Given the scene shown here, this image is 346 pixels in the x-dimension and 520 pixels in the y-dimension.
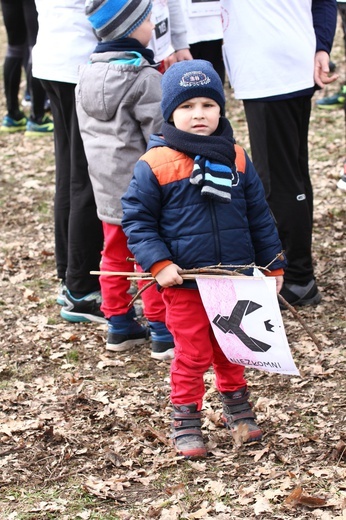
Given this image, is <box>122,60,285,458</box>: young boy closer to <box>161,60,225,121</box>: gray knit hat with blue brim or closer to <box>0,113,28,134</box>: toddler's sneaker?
<box>161,60,225,121</box>: gray knit hat with blue brim

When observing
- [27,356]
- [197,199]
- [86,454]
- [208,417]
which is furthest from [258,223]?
[27,356]

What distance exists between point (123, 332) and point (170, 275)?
171 cm

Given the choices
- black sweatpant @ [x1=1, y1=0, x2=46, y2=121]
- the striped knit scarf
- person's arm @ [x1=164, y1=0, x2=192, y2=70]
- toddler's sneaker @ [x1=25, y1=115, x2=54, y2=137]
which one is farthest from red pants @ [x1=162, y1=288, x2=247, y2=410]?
toddler's sneaker @ [x1=25, y1=115, x2=54, y2=137]

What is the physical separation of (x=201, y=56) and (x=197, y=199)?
3.10m

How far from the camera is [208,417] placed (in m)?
4.75

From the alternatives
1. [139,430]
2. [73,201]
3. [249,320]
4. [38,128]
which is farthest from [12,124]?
[249,320]

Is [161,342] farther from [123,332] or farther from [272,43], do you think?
[272,43]

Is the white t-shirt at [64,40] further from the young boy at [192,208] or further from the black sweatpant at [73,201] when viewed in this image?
the young boy at [192,208]

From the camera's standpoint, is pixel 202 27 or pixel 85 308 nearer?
pixel 85 308

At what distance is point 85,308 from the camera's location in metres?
6.09

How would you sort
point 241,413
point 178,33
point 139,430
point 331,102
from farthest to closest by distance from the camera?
point 331,102, point 178,33, point 139,430, point 241,413

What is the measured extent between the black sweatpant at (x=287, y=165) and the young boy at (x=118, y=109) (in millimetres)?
908

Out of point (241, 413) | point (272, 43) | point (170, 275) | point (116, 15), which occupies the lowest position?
point (241, 413)

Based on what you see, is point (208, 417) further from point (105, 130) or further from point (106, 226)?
point (105, 130)
